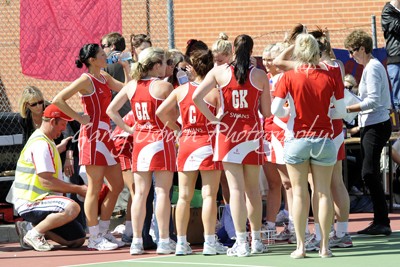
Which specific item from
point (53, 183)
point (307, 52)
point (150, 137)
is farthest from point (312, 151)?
point (53, 183)

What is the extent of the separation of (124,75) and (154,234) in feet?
7.91

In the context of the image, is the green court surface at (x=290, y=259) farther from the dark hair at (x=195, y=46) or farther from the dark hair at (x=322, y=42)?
the dark hair at (x=195, y=46)

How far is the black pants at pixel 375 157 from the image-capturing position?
1132 cm

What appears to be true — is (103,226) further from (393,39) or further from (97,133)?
(393,39)

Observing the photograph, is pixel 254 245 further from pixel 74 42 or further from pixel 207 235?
pixel 74 42

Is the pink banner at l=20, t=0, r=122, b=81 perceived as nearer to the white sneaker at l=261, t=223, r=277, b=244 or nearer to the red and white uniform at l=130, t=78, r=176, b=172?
the red and white uniform at l=130, t=78, r=176, b=172

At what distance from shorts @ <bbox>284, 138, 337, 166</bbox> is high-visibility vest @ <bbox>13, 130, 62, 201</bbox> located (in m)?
2.88

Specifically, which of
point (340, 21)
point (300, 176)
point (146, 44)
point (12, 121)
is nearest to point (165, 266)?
point (300, 176)

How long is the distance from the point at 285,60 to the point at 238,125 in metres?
0.99

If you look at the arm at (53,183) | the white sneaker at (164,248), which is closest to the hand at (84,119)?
the arm at (53,183)

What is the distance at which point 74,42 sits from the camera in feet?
45.0

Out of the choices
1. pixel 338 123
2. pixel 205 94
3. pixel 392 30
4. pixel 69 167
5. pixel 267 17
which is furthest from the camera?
pixel 267 17

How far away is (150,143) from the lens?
1039cm

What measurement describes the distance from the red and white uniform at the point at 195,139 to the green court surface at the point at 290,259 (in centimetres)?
90
